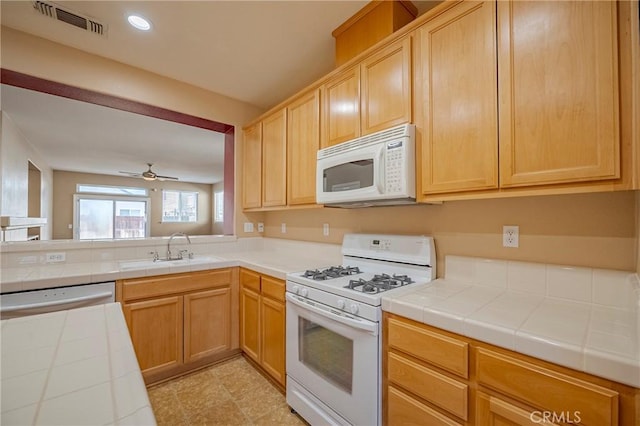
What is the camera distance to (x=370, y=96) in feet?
5.85

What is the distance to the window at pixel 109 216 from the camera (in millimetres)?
7383

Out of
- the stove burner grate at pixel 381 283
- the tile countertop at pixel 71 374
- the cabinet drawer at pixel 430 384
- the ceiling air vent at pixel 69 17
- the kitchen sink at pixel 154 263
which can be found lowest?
the cabinet drawer at pixel 430 384

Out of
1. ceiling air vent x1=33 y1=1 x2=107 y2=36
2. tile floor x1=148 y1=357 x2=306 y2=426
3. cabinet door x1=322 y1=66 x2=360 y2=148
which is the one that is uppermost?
ceiling air vent x1=33 y1=1 x2=107 y2=36

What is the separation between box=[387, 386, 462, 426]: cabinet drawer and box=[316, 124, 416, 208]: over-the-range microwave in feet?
3.17

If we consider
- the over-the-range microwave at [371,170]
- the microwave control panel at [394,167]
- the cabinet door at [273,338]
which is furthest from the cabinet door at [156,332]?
the microwave control panel at [394,167]

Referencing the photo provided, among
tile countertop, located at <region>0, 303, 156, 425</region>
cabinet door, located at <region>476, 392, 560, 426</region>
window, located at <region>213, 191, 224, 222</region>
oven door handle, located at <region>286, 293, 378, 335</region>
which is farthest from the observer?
window, located at <region>213, 191, 224, 222</region>

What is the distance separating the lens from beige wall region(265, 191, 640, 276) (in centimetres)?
120

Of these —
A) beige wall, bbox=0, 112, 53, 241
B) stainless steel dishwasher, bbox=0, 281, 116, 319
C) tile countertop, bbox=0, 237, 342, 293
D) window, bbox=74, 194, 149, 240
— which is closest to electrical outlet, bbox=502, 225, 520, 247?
tile countertop, bbox=0, 237, 342, 293

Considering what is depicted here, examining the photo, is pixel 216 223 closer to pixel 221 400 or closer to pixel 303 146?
pixel 303 146

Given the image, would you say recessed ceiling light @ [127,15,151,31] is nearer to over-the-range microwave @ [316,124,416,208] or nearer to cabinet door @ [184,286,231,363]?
over-the-range microwave @ [316,124,416,208]

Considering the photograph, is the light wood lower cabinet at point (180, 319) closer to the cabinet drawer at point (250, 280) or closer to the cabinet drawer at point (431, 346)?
the cabinet drawer at point (250, 280)

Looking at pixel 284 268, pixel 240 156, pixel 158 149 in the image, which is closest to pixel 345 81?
pixel 284 268

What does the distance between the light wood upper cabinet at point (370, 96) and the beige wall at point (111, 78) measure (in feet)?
4.72

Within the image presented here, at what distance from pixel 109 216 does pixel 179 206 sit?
6.12 feet
